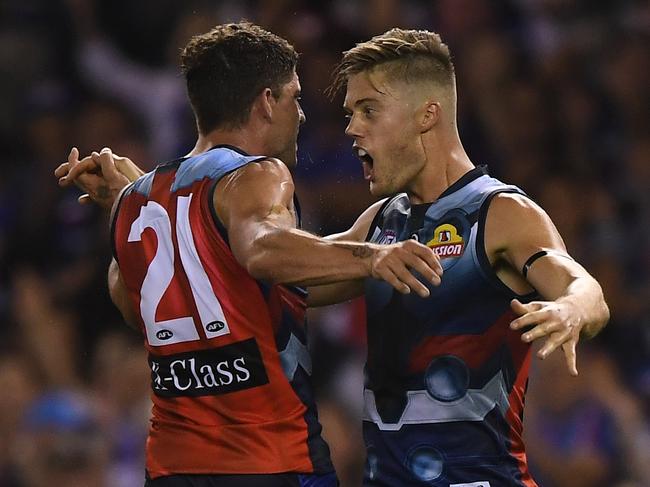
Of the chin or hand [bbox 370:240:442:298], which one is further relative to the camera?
the chin

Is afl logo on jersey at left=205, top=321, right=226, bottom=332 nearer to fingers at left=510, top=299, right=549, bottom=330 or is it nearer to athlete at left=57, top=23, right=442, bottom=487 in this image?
athlete at left=57, top=23, right=442, bottom=487

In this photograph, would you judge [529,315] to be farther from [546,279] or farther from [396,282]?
[546,279]

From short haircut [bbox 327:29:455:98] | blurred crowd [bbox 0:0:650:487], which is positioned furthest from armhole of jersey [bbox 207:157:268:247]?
blurred crowd [bbox 0:0:650:487]

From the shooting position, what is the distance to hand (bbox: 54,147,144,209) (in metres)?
5.55

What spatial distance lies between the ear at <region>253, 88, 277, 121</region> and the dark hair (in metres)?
0.02

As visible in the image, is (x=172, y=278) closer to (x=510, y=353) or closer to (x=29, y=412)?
(x=510, y=353)

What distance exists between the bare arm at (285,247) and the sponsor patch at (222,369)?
1.35 ft

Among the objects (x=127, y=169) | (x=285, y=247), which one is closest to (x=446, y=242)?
(x=285, y=247)

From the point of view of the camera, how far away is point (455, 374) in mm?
4816

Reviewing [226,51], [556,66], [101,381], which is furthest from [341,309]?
[226,51]

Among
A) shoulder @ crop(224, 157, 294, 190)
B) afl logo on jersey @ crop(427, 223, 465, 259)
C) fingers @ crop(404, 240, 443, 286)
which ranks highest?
shoulder @ crop(224, 157, 294, 190)

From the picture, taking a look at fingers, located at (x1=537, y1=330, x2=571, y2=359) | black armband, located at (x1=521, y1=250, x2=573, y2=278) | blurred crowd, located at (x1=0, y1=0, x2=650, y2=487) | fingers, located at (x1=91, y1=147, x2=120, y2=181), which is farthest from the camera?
blurred crowd, located at (x1=0, y1=0, x2=650, y2=487)

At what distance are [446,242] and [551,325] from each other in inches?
37.5

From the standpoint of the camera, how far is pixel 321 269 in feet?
14.0
